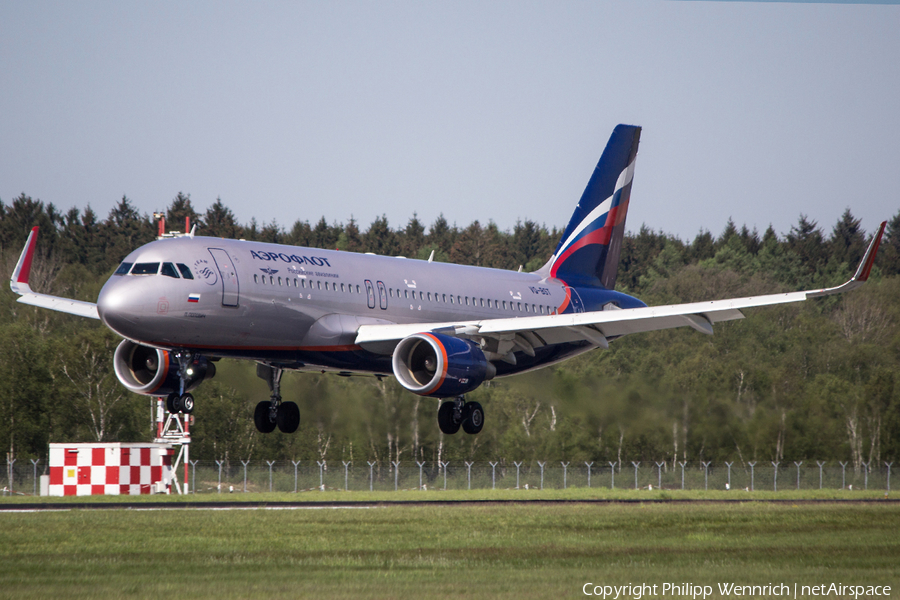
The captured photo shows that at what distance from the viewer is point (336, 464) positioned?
6003 cm

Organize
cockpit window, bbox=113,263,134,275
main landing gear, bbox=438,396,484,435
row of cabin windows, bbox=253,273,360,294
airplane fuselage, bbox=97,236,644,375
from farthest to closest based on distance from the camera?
main landing gear, bbox=438,396,484,435
row of cabin windows, bbox=253,273,360,294
cockpit window, bbox=113,263,134,275
airplane fuselage, bbox=97,236,644,375

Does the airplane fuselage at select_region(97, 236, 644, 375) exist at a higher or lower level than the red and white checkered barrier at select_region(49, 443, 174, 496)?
higher

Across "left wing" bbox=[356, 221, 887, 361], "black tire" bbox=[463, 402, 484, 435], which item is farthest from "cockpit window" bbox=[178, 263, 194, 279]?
"black tire" bbox=[463, 402, 484, 435]

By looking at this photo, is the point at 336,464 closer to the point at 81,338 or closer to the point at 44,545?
the point at 81,338

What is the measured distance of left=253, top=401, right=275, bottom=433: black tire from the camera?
1513 inches

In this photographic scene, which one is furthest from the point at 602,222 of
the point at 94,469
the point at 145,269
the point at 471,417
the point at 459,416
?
the point at 94,469

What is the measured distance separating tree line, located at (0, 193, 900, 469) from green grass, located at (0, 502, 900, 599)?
6944 mm

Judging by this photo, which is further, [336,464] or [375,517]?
[336,464]

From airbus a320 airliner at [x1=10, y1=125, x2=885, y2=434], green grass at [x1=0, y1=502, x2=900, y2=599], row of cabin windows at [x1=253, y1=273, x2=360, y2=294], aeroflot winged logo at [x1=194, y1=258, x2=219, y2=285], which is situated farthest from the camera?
row of cabin windows at [x1=253, y1=273, x2=360, y2=294]

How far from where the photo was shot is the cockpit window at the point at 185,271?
3064cm

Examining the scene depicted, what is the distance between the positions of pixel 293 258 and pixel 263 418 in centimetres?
715

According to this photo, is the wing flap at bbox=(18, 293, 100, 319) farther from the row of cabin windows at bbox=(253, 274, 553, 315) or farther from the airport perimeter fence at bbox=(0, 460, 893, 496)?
the airport perimeter fence at bbox=(0, 460, 893, 496)

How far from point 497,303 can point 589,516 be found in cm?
789

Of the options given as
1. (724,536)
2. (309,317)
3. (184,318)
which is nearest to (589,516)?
(724,536)
